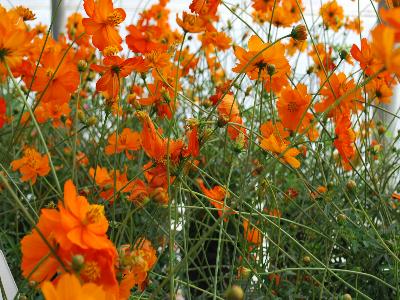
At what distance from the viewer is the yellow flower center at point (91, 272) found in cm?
39

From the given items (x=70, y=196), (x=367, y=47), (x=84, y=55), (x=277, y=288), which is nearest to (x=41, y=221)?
(x=70, y=196)

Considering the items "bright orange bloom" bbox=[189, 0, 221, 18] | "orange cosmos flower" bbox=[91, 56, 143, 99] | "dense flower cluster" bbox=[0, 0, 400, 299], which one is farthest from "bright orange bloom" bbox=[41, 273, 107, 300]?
"bright orange bloom" bbox=[189, 0, 221, 18]

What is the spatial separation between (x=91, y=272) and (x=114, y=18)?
38 centimetres

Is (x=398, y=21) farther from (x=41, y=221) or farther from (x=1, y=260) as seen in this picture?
(x=1, y=260)

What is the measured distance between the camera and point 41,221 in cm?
40

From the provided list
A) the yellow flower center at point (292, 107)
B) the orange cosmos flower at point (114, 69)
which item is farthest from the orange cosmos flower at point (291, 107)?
the orange cosmos flower at point (114, 69)

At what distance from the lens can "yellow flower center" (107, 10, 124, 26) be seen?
69 cm

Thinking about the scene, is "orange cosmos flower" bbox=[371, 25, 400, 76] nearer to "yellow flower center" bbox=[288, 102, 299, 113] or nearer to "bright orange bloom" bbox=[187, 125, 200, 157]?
"bright orange bloom" bbox=[187, 125, 200, 157]

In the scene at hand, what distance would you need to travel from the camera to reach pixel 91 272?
39 cm

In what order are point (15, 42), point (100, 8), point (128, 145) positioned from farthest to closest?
point (128, 145) < point (100, 8) < point (15, 42)

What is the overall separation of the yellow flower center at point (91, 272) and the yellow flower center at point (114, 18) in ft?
1.19

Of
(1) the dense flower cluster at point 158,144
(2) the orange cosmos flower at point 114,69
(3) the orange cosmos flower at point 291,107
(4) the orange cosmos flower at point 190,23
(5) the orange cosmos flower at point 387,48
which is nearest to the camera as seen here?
(5) the orange cosmos flower at point 387,48

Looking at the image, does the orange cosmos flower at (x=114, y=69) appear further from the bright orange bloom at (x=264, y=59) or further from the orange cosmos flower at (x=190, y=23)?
the orange cosmos flower at (x=190, y=23)

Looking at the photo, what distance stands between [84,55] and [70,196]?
1.12 meters
